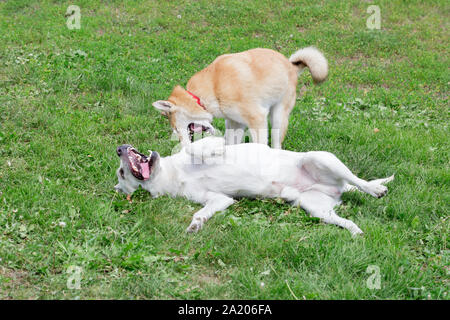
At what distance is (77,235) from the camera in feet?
13.9

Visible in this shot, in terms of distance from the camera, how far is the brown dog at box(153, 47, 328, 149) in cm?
613

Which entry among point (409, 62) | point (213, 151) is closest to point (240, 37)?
point (409, 62)

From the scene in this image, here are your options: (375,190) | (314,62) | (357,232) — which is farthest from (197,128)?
(357,232)

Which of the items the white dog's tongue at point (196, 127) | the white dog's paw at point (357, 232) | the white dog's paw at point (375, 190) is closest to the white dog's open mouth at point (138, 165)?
the white dog's tongue at point (196, 127)

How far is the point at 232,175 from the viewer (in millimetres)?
5109

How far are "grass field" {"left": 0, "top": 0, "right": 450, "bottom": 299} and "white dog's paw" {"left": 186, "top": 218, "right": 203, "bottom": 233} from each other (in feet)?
0.21

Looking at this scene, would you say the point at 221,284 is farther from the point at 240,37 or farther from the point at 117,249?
the point at 240,37

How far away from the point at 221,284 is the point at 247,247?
52 cm

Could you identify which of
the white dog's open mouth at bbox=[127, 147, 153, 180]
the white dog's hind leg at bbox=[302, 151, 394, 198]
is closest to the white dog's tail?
the white dog's hind leg at bbox=[302, 151, 394, 198]

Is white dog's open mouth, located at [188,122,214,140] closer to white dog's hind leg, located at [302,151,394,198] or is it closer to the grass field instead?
the grass field

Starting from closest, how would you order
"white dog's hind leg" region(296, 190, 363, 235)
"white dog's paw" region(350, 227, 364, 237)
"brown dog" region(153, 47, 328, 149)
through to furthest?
"white dog's paw" region(350, 227, 364, 237), "white dog's hind leg" region(296, 190, 363, 235), "brown dog" region(153, 47, 328, 149)

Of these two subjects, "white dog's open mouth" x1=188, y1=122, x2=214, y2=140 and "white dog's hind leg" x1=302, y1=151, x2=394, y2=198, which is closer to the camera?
"white dog's hind leg" x1=302, y1=151, x2=394, y2=198

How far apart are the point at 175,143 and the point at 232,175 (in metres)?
1.55

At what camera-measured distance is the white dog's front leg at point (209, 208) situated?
4.54m
